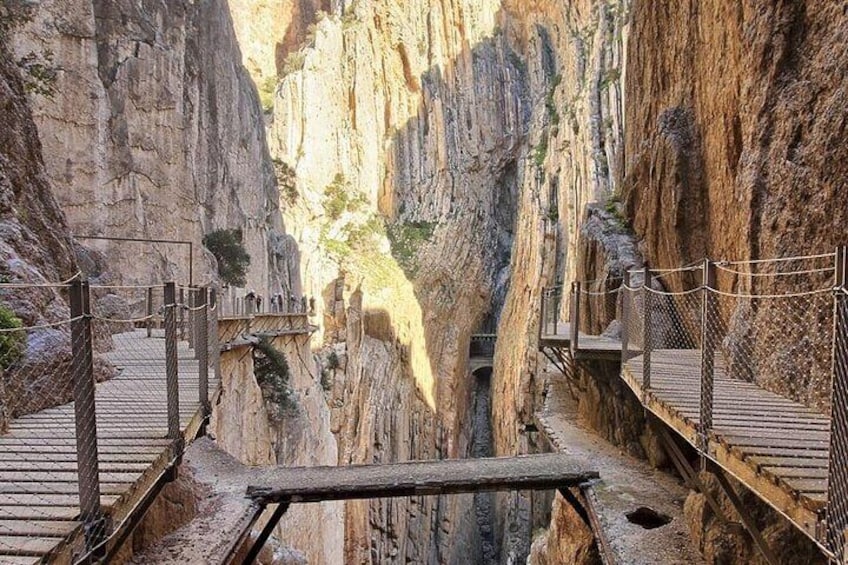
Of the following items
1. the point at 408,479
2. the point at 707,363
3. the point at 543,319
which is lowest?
the point at 408,479

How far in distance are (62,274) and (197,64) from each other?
15527 millimetres

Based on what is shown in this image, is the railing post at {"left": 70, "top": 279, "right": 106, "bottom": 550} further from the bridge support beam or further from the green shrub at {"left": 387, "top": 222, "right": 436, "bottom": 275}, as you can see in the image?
the green shrub at {"left": 387, "top": 222, "right": 436, "bottom": 275}

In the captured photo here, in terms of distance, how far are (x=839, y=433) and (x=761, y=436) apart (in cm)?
138

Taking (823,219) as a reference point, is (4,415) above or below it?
below

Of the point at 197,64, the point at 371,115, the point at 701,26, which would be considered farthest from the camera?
the point at 371,115

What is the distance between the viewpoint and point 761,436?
4.16 meters

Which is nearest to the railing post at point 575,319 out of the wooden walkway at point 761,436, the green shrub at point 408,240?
the wooden walkway at point 761,436

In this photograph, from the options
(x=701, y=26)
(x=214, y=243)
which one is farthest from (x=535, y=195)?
(x=701, y=26)

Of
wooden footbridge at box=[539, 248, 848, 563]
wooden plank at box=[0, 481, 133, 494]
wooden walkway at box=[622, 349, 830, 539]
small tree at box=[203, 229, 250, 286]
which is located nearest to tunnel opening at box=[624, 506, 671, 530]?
wooden footbridge at box=[539, 248, 848, 563]

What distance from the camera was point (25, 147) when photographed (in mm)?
7582

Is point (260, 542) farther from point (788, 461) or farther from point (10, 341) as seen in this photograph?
point (788, 461)

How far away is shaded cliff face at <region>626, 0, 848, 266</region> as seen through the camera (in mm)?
5355

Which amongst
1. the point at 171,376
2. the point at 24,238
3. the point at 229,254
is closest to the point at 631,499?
the point at 171,376

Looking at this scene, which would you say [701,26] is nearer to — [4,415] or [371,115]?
[4,415]
